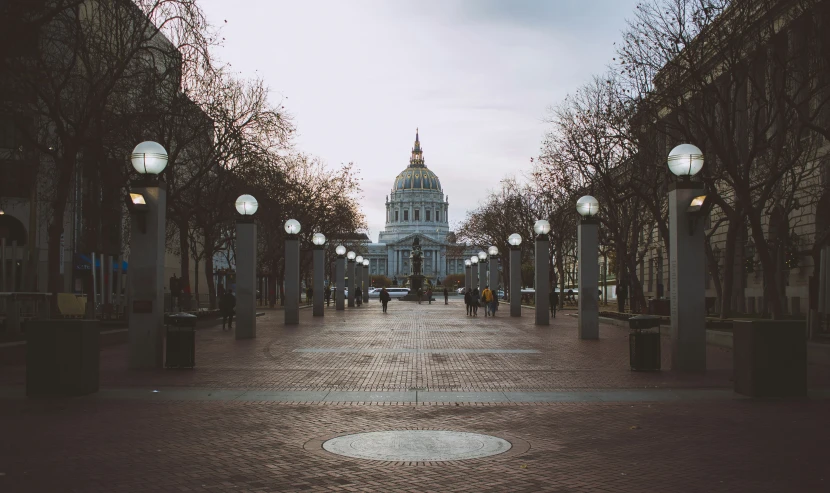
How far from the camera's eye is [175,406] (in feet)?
37.9

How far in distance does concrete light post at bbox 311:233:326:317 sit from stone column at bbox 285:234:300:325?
222 inches

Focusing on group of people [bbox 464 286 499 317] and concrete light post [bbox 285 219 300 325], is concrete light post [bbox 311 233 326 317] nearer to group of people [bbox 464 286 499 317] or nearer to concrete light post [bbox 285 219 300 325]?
concrete light post [bbox 285 219 300 325]

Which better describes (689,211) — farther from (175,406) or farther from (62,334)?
(62,334)

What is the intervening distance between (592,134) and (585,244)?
9.32 metres

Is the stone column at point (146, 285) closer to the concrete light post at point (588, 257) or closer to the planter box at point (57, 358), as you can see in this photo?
the planter box at point (57, 358)

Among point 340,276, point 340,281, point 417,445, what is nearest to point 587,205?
point 417,445

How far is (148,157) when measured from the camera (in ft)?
53.8

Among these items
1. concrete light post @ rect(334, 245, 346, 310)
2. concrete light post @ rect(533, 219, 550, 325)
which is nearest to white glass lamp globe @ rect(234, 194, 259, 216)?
concrete light post @ rect(533, 219, 550, 325)

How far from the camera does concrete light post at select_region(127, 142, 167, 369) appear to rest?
1611cm

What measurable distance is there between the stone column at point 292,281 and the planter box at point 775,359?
2358 cm

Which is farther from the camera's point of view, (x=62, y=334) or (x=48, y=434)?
(x=62, y=334)

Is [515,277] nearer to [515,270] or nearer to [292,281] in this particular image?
[515,270]

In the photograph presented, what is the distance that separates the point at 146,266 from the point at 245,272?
999 centimetres

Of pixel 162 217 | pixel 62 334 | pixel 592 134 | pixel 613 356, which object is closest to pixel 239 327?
pixel 162 217
